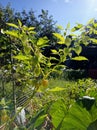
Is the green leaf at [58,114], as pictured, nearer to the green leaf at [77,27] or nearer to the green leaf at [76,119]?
the green leaf at [76,119]

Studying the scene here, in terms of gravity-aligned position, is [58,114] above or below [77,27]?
below

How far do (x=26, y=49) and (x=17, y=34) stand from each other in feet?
0.35

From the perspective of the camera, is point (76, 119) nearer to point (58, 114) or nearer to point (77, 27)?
point (58, 114)

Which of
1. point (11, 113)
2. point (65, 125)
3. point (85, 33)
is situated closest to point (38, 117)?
point (65, 125)

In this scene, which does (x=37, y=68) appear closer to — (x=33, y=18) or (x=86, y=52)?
(x=86, y=52)

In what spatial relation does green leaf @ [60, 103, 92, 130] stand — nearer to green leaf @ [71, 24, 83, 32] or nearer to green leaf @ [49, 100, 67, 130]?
green leaf @ [49, 100, 67, 130]

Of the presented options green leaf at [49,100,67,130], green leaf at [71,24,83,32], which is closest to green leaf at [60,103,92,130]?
green leaf at [49,100,67,130]

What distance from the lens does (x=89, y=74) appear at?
74.7 feet

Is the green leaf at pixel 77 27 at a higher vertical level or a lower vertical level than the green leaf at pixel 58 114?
higher

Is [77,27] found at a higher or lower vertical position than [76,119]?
higher

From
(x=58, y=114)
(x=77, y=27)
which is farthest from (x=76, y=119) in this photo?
(x=77, y=27)

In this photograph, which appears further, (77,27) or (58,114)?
(77,27)

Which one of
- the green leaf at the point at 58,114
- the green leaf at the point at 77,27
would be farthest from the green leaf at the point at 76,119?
the green leaf at the point at 77,27

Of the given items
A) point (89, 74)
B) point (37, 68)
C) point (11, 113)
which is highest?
point (37, 68)
